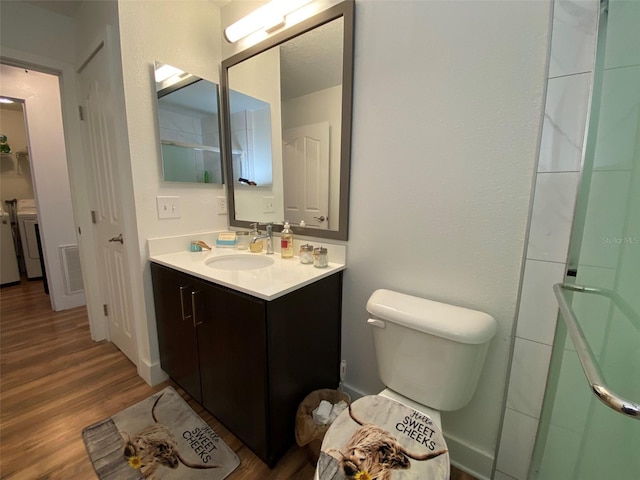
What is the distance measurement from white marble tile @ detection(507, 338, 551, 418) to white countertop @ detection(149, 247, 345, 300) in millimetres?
755

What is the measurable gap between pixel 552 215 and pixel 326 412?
3.74 ft

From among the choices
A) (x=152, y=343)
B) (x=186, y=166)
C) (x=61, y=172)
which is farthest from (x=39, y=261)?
(x=186, y=166)

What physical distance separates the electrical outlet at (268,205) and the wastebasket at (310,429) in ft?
3.33

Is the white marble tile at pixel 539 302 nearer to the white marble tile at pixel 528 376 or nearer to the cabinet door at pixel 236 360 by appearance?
the white marble tile at pixel 528 376

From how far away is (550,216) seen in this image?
0.85m

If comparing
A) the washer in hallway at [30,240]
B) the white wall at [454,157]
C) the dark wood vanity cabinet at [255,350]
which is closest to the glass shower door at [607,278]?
the white wall at [454,157]

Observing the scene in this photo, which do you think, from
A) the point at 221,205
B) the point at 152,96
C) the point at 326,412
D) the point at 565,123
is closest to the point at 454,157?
the point at 565,123

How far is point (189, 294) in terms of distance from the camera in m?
1.27

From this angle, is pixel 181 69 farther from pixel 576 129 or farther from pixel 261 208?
pixel 576 129

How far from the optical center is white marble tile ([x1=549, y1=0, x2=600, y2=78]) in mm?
751

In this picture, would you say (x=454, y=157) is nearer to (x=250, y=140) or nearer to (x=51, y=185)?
(x=250, y=140)

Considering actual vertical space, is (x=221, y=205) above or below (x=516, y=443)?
above

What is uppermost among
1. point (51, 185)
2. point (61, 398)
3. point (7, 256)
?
point (51, 185)

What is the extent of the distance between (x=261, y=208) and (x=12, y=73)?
107 inches
